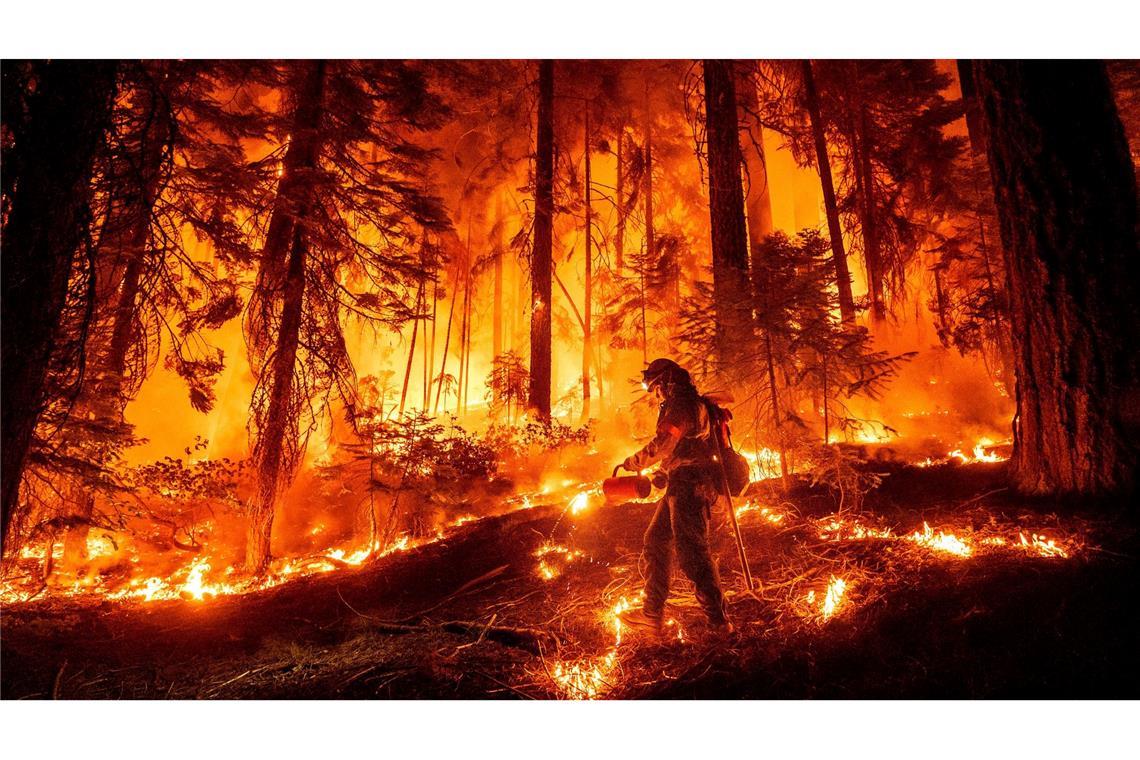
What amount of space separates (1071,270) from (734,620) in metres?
4.67

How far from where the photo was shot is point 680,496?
13.3ft

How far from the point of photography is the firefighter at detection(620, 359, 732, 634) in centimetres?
395

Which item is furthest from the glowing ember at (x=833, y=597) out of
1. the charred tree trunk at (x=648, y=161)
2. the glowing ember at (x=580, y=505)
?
the charred tree trunk at (x=648, y=161)

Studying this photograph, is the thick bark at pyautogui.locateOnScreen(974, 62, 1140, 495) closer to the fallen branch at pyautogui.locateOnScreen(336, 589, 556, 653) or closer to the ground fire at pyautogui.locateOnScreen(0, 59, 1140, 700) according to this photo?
the ground fire at pyautogui.locateOnScreen(0, 59, 1140, 700)

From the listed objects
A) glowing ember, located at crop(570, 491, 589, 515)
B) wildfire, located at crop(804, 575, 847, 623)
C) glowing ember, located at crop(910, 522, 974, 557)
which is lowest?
wildfire, located at crop(804, 575, 847, 623)

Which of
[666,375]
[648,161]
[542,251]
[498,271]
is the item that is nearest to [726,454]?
[666,375]

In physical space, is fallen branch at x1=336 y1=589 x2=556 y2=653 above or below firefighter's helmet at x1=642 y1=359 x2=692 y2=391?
below

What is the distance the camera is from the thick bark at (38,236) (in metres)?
3.29

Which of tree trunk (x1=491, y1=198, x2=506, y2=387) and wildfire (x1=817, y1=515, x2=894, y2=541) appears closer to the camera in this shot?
wildfire (x1=817, y1=515, x2=894, y2=541)

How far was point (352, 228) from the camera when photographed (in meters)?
8.23

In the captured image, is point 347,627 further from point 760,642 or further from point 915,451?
point 915,451

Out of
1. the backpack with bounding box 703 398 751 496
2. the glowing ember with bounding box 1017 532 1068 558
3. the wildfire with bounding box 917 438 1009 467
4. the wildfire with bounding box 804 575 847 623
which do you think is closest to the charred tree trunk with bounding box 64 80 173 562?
the backpack with bounding box 703 398 751 496

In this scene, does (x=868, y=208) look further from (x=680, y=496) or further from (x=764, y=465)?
(x=680, y=496)

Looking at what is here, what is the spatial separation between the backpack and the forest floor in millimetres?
1231
